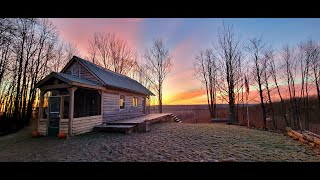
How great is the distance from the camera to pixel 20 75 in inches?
537

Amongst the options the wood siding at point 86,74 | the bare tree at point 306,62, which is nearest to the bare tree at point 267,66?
the bare tree at point 306,62

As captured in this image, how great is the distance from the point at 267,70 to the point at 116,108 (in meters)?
13.9

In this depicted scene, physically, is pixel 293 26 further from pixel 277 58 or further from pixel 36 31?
pixel 36 31

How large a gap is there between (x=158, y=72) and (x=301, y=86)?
1468 cm

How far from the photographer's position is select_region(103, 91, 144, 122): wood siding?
1005 centimetres

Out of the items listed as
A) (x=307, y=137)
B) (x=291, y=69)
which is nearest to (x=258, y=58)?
(x=291, y=69)

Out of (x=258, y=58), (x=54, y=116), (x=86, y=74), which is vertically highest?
(x=258, y=58)

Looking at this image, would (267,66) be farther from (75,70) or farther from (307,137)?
(75,70)

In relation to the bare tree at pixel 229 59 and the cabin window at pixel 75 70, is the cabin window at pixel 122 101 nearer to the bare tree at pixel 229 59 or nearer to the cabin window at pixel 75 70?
the cabin window at pixel 75 70

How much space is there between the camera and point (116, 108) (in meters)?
11.1

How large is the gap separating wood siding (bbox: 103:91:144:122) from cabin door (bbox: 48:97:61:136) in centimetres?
235

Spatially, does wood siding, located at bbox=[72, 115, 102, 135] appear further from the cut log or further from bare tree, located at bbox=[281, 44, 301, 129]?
bare tree, located at bbox=[281, 44, 301, 129]

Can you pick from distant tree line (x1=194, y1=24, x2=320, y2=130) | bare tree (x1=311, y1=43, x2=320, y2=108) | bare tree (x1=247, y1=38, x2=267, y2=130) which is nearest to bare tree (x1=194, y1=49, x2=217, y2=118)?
distant tree line (x1=194, y1=24, x2=320, y2=130)
